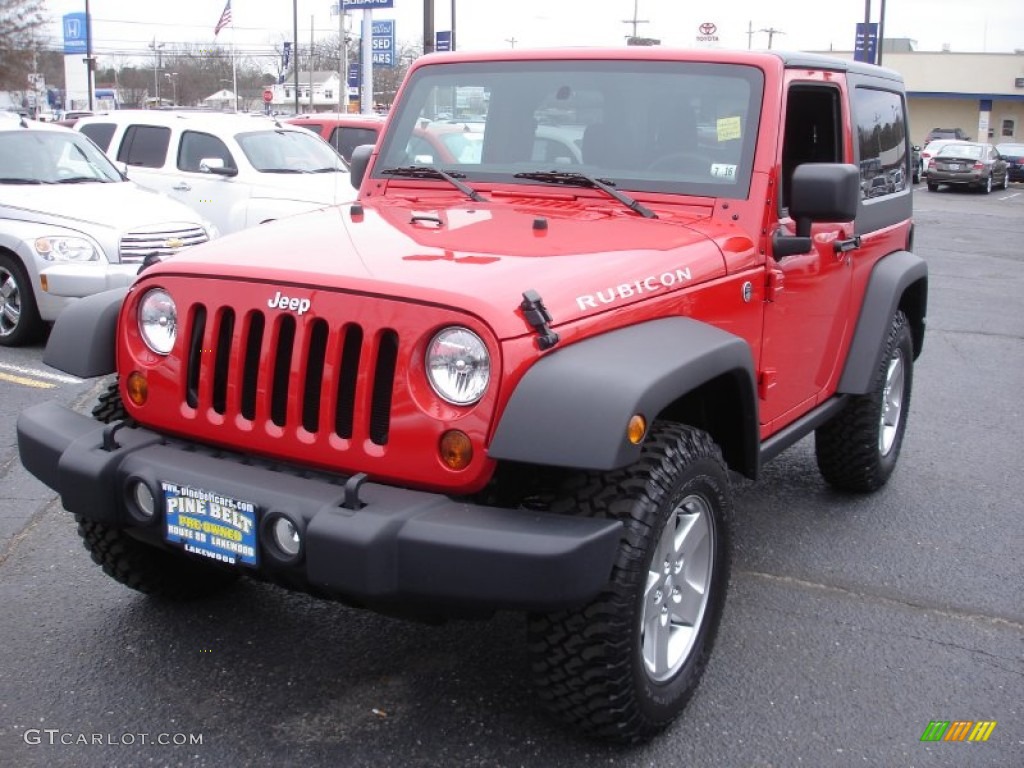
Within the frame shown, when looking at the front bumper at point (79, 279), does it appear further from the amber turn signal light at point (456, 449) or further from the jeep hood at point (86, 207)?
the amber turn signal light at point (456, 449)

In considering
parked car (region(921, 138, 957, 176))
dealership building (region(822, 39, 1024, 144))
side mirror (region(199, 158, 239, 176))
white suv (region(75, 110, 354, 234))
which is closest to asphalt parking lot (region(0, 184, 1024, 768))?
side mirror (region(199, 158, 239, 176))

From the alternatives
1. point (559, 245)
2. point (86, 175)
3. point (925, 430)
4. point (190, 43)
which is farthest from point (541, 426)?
point (190, 43)

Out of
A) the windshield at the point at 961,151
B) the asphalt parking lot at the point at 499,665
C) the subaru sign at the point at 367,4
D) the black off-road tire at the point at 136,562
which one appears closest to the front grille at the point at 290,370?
the black off-road tire at the point at 136,562

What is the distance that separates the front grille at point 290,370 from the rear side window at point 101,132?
9.69m

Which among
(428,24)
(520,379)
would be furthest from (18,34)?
(520,379)

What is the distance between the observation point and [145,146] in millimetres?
11805

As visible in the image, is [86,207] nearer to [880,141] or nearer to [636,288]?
[880,141]

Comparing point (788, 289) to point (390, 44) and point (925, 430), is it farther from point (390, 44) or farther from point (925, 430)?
point (390, 44)

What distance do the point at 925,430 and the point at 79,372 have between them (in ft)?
16.4

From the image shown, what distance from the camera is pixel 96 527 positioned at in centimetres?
363

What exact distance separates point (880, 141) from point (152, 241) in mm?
5546

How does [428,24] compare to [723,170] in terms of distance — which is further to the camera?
[428,24]

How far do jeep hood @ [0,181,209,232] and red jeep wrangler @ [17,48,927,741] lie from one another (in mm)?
5007

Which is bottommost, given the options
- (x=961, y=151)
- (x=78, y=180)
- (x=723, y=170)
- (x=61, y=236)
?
(x=61, y=236)
